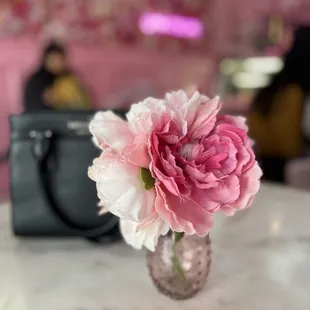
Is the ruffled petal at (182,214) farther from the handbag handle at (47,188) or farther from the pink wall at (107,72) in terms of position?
the pink wall at (107,72)

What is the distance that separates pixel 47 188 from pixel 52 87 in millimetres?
1477

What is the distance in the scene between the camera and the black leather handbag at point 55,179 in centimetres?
99

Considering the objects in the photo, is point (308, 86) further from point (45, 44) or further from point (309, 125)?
point (45, 44)

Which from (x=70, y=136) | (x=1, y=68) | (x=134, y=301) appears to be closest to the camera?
(x=134, y=301)

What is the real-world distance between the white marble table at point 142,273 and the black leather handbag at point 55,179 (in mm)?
36

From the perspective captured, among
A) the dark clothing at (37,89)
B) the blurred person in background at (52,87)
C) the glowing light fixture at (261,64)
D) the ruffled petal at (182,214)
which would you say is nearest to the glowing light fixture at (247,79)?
Result: the glowing light fixture at (261,64)

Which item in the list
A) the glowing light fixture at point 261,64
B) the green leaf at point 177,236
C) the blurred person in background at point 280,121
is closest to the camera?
the green leaf at point 177,236

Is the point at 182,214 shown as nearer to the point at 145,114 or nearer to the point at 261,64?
the point at 145,114

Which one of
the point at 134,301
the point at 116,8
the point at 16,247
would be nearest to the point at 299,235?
the point at 134,301

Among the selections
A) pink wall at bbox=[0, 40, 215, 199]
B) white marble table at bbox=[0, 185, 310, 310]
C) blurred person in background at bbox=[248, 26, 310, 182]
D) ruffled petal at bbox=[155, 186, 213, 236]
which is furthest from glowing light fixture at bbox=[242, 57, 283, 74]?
ruffled petal at bbox=[155, 186, 213, 236]

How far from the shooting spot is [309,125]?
2.23 meters

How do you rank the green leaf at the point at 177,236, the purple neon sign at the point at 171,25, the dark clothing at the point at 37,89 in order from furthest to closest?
1. the purple neon sign at the point at 171,25
2. the dark clothing at the point at 37,89
3. the green leaf at the point at 177,236

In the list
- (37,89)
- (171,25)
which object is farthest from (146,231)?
(171,25)

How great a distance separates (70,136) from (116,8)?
1903mm
